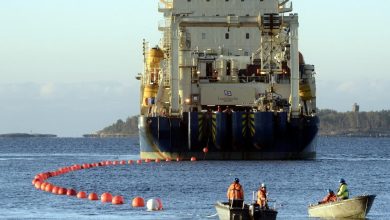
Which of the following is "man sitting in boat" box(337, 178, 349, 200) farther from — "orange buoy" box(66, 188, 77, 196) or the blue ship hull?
the blue ship hull

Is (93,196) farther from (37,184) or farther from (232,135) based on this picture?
(232,135)

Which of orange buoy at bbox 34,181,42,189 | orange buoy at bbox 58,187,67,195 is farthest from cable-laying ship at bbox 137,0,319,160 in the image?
orange buoy at bbox 58,187,67,195

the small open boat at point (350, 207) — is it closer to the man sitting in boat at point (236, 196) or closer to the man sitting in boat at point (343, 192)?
the man sitting in boat at point (343, 192)

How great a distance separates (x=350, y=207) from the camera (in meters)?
50.3

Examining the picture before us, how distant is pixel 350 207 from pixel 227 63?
178ft

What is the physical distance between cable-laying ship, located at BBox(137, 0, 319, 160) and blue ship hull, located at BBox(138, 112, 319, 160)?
0.08 metres

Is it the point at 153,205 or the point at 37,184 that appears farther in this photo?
the point at 37,184

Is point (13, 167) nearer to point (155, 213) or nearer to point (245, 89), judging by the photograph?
point (245, 89)

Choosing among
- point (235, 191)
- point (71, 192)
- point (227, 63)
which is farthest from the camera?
point (227, 63)

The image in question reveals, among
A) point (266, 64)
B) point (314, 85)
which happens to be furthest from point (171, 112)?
point (314, 85)


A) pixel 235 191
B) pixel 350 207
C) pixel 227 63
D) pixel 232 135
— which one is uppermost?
pixel 227 63

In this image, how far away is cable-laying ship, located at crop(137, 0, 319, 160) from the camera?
308 ft

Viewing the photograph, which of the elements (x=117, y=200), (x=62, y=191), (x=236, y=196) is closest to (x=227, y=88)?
(x=62, y=191)

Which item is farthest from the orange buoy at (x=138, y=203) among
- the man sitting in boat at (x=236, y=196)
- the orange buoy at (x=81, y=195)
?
the man sitting in boat at (x=236, y=196)
